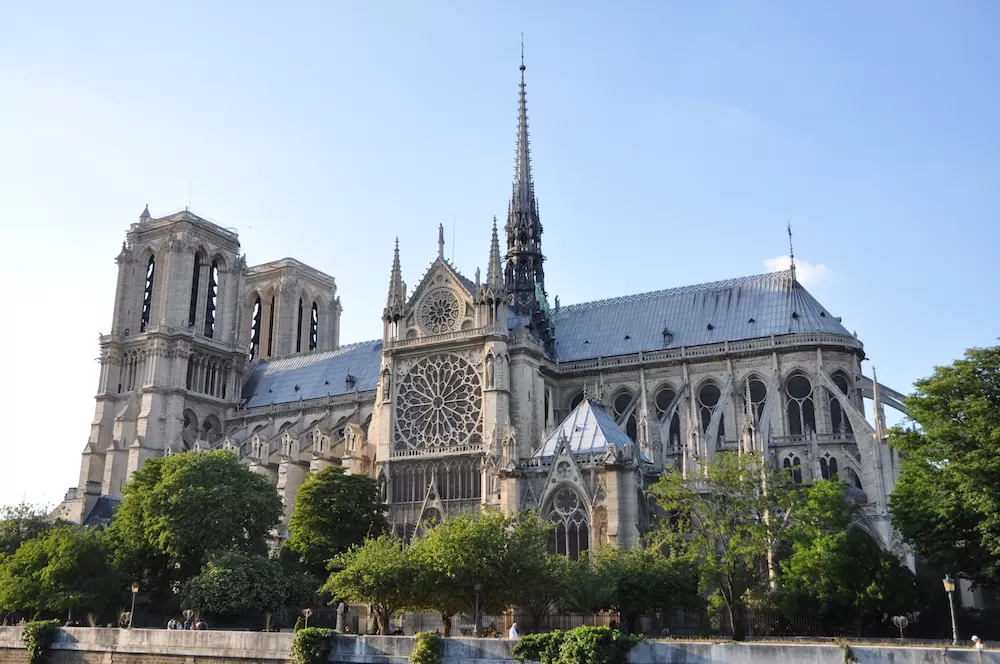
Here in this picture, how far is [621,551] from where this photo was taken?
40281 millimetres

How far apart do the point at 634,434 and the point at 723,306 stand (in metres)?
9.69

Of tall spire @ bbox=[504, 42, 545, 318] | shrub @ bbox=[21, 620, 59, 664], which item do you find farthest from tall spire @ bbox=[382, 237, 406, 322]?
shrub @ bbox=[21, 620, 59, 664]

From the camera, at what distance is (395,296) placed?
63.2 m

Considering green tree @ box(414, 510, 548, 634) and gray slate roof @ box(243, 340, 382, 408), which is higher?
gray slate roof @ box(243, 340, 382, 408)

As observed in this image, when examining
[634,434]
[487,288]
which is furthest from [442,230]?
[634,434]

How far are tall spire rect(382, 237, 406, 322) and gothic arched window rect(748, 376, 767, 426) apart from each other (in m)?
20.4

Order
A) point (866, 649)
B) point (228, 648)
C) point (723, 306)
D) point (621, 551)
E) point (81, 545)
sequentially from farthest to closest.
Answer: point (723, 306) < point (81, 545) < point (621, 551) < point (228, 648) < point (866, 649)

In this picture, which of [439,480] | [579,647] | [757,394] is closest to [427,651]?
[579,647]

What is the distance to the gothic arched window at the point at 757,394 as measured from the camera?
191 feet

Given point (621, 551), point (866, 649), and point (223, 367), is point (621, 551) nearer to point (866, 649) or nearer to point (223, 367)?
point (866, 649)

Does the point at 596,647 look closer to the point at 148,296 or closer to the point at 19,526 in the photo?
the point at 19,526

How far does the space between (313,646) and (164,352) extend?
4640 centimetres

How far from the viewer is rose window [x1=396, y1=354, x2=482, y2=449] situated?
5844cm

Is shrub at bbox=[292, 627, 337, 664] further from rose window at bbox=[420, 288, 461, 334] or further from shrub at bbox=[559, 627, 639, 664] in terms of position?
rose window at bbox=[420, 288, 461, 334]
